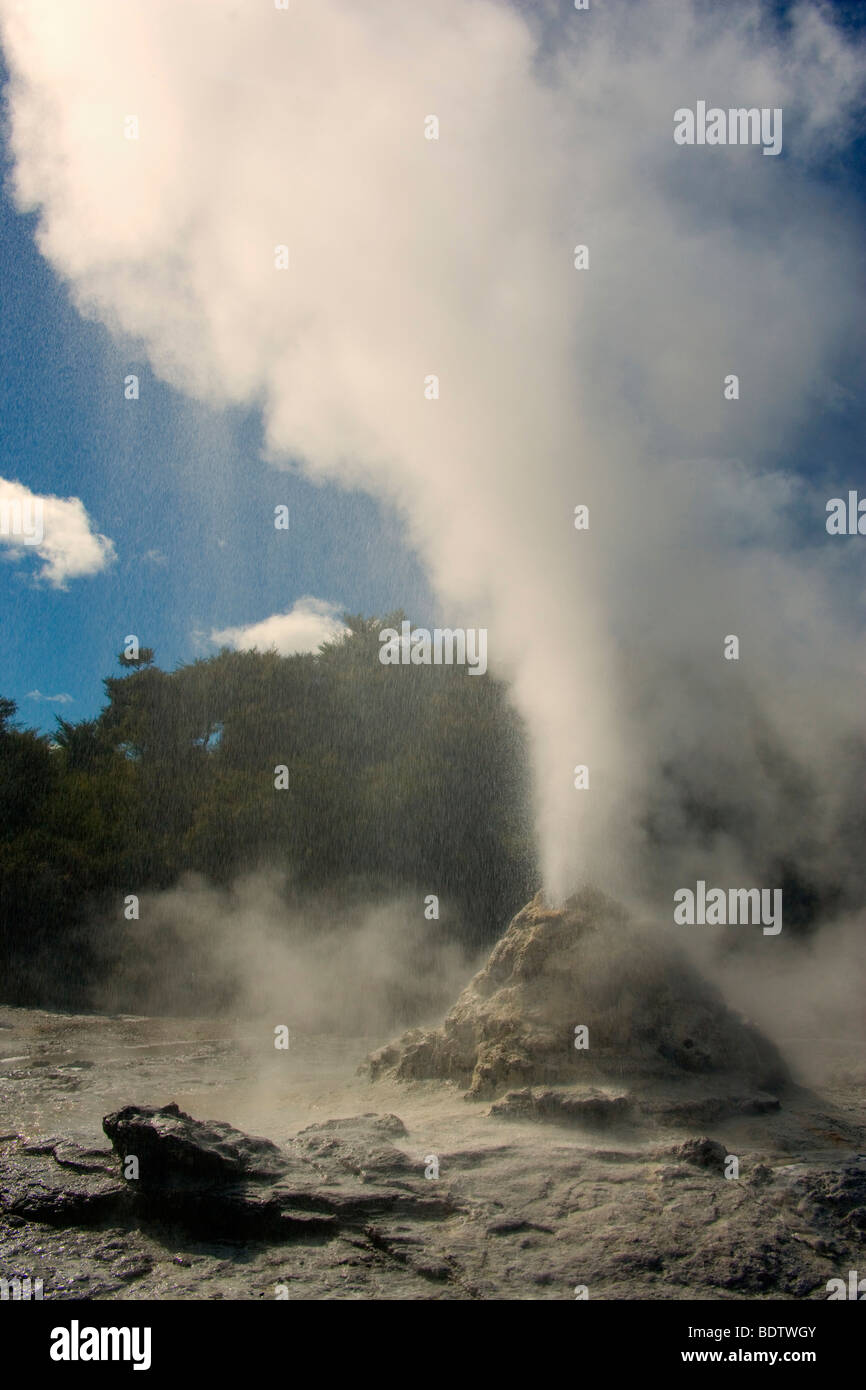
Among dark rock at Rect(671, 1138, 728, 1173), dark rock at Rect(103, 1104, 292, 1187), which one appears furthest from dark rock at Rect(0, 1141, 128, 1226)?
dark rock at Rect(671, 1138, 728, 1173)

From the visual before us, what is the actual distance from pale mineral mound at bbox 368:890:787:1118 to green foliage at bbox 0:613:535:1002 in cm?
727

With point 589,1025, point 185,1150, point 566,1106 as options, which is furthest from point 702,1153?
point 185,1150

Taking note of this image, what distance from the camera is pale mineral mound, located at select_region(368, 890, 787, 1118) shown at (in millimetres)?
6129

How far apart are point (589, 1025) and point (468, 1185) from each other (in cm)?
197

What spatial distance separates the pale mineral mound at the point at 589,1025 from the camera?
20.1 ft

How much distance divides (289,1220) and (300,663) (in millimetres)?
19642

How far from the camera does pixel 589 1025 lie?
6.30 meters

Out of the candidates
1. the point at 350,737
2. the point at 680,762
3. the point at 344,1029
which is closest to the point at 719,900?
the point at 680,762

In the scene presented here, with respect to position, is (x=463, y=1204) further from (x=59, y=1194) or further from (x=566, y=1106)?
(x=59, y=1194)

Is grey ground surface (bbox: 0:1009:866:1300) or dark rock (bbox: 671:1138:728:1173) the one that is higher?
dark rock (bbox: 671:1138:728:1173)

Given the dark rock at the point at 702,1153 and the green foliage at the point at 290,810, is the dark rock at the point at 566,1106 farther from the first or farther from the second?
the green foliage at the point at 290,810

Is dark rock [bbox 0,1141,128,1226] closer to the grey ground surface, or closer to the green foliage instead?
the grey ground surface

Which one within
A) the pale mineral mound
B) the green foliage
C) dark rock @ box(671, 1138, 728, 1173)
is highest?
the green foliage

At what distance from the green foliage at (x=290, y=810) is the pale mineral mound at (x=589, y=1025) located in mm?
7274
